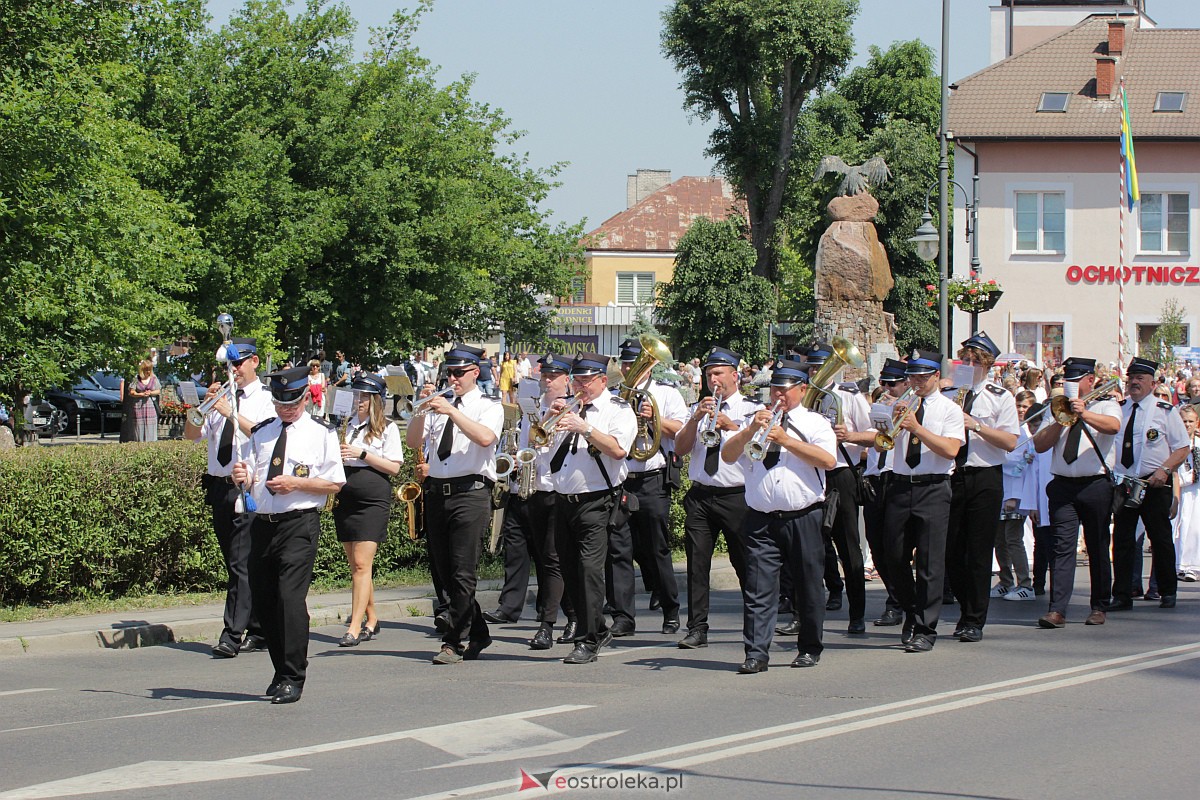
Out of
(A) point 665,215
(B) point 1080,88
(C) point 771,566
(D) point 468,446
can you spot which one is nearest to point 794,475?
(C) point 771,566

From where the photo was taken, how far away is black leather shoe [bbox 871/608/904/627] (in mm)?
11492

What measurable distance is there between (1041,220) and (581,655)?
33.2 metres

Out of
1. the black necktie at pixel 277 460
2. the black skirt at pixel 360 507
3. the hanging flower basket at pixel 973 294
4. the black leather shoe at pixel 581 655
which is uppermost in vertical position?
the hanging flower basket at pixel 973 294

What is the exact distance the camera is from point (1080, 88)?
40.8 m

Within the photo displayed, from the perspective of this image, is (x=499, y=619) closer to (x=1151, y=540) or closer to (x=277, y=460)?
(x=277, y=460)

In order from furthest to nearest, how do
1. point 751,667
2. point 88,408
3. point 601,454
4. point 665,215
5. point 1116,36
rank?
point 665,215, point 1116,36, point 88,408, point 601,454, point 751,667

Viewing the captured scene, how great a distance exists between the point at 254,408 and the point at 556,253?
102ft

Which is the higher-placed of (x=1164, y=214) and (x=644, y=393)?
(x=1164, y=214)

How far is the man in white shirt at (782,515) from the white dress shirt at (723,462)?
31.4 inches

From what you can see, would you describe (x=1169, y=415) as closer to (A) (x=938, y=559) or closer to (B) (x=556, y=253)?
(A) (x=938, y=559)

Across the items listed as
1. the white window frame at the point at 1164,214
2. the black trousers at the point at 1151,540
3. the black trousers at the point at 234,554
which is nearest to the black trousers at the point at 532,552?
the black trousers at the point at 234,554

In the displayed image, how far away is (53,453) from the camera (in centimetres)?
1178

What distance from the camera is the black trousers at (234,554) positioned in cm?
1037

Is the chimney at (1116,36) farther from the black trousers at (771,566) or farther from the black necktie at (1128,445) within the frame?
the black trousers at (771,566)
